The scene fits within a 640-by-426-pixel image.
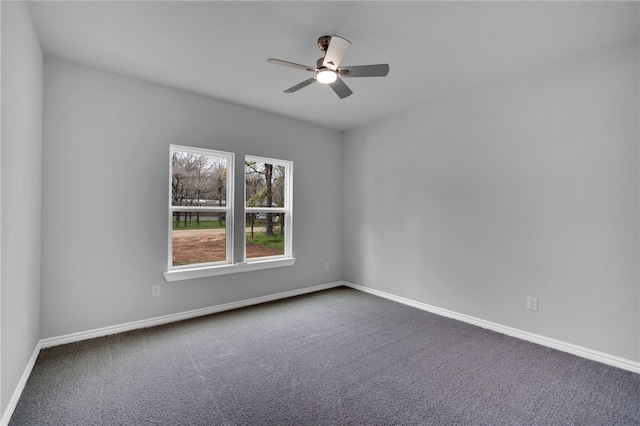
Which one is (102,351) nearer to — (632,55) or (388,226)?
(388,226)

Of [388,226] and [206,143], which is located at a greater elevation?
[206,143]

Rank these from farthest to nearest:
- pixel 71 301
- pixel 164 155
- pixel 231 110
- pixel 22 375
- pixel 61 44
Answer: pixel 231 110, pixel 164 155, pixel 71 301, pixel 61 44, pixel 22 375

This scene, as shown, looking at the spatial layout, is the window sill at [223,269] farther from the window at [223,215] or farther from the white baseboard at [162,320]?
the white baseboard at [162,320]

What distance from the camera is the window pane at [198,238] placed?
3.37 metres

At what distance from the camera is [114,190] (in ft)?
9.52

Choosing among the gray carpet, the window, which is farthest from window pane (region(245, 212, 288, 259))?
the gray carpet

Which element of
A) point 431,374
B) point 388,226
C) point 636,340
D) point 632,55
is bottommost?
point 431,374

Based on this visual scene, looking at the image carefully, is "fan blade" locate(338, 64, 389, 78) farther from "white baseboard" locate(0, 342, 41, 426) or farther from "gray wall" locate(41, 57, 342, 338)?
"white baseboard" locate(0, 342, 41, 426)

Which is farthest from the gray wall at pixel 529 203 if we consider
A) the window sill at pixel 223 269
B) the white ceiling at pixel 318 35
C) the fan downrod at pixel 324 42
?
the fan downrod at pixel 324 42

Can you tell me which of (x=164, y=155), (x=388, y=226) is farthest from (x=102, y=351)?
(x=388, y=226)

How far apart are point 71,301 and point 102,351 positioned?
23.3 inches

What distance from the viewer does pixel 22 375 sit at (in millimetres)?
2010

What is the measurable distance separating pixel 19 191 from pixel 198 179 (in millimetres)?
1710

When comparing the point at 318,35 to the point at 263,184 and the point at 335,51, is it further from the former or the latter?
the point at 263,184
